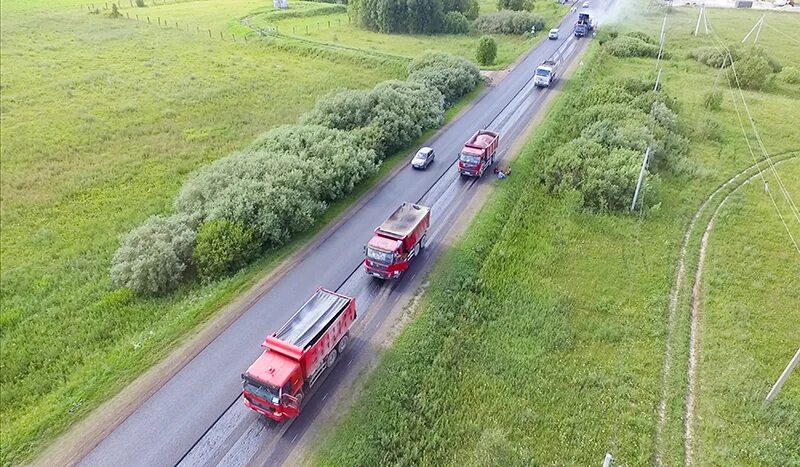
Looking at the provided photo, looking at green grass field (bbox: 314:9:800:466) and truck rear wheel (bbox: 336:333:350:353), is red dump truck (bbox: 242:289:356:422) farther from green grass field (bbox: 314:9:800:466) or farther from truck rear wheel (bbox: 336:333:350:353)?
green grass field (bbox: 314:9:800:466)

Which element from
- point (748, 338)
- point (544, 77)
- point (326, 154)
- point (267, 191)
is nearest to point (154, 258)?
point (267, 191)

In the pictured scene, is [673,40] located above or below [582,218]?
above

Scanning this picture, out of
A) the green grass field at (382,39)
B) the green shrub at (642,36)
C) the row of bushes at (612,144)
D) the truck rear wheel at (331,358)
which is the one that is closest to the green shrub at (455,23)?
the green grass field at (382,39)

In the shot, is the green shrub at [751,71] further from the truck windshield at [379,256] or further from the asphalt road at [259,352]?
the truck windshield at [379,256]

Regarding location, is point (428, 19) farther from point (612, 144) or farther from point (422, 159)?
point (612, 144)

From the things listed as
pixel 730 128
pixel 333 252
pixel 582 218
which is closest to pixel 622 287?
pixel 582 218

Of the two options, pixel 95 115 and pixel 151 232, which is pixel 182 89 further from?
pixel 151 232
